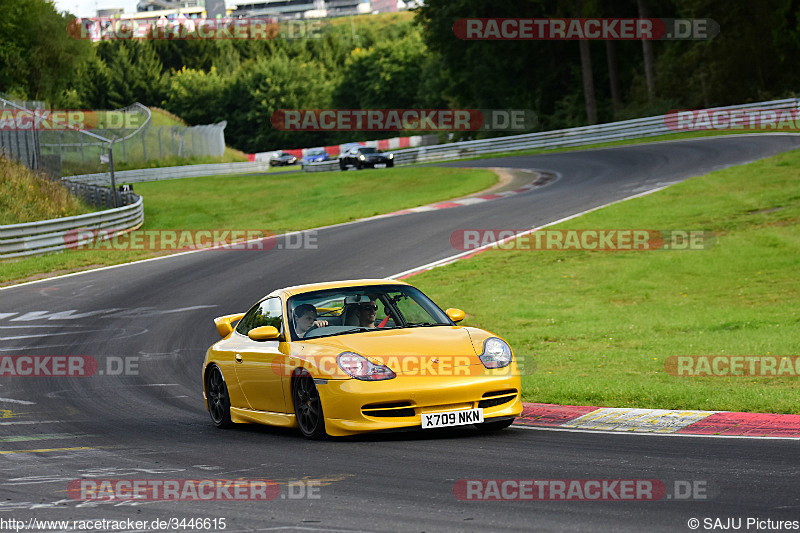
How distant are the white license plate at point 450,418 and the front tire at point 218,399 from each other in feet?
8.82

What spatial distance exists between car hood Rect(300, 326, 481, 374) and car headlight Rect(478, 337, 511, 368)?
102 millimetres

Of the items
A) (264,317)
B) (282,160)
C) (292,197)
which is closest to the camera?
(264,317)

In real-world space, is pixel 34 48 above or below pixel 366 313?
above

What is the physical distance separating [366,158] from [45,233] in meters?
27.1

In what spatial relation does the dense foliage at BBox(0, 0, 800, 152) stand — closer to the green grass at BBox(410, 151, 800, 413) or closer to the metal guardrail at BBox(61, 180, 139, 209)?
the green grass at BBox(410, 151, 800, 413)

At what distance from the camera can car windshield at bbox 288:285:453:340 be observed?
376 inches

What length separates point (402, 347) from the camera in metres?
8.86

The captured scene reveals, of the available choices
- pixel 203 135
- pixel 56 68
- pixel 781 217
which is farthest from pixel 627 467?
pixel 56 68

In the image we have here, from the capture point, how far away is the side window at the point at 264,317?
981cm
